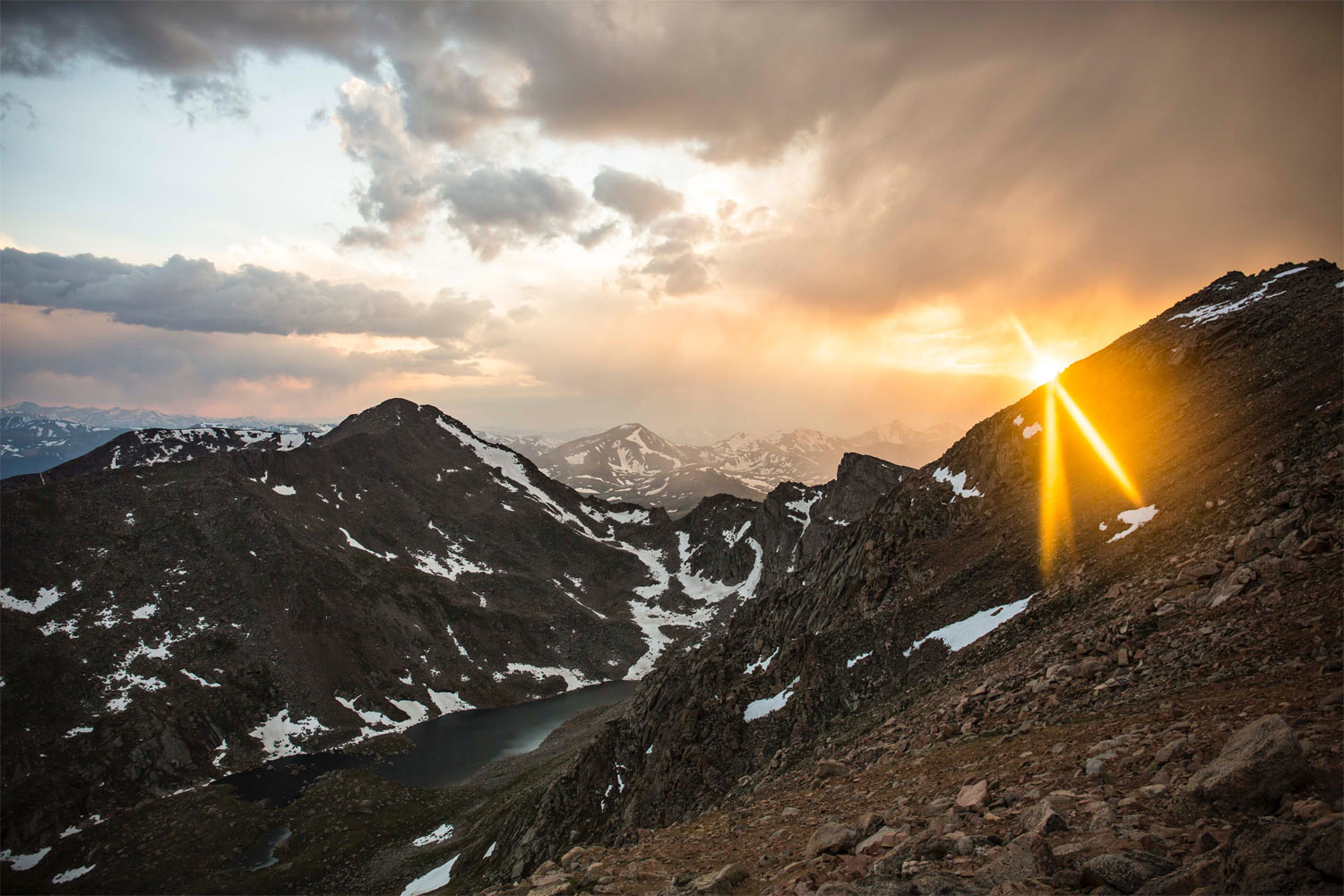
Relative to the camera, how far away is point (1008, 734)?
1681cm

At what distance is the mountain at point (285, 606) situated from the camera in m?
77.9

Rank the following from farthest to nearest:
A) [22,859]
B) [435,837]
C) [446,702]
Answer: [446,702] → [435,837] → [22,859]

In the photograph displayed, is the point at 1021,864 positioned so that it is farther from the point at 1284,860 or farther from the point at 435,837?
the point at 435,837

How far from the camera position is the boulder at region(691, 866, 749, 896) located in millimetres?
12094

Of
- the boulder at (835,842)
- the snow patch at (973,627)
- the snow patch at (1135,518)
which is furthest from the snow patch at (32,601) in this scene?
the snow patch at (1135,518)

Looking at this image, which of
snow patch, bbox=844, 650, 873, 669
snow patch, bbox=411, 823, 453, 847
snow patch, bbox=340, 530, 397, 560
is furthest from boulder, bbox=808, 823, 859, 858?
snow patch, bbox=340, 530, 397, 560

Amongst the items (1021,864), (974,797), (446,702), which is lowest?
(446,702)

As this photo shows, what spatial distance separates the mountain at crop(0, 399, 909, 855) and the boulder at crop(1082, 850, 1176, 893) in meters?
97.9

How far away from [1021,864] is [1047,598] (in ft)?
78.6

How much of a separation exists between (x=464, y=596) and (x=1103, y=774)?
494 ft

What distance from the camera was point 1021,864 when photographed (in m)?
8.16

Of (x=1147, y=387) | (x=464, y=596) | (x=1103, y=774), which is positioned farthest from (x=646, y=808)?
(x=464, y=596)

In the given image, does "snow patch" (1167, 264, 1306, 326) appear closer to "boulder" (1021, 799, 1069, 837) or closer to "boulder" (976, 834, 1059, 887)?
"boulder" (1021, 799, 1069, 837)

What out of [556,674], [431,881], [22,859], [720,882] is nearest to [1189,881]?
[720,882]
